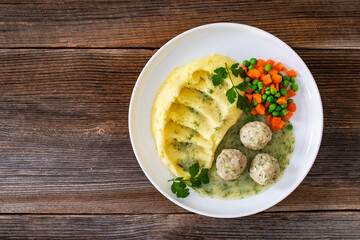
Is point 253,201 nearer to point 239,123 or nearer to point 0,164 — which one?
point 239,123

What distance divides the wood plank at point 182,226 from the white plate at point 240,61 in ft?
1.55

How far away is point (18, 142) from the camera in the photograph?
360 centimetres

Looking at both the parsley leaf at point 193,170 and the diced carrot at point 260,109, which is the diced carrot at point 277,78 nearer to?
the diced carrot at point 260,109

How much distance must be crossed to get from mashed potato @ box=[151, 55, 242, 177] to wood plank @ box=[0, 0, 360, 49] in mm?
629

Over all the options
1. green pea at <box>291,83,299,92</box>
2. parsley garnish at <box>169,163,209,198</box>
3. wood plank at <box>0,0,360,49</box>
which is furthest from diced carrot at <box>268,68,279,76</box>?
parsley garnish at <box>169,163,209,198</box>

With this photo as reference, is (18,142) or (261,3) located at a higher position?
(261,3)

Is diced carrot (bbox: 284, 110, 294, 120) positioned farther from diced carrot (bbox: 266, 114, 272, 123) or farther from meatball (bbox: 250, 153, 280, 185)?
meatball (bbox: 250, 153, 280, 185)

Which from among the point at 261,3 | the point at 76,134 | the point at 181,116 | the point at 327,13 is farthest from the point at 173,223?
the point at 327,13

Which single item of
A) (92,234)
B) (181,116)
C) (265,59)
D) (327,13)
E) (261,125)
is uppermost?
(327,13)

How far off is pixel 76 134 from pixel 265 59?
234 centimetres

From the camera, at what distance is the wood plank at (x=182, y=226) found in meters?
3.60

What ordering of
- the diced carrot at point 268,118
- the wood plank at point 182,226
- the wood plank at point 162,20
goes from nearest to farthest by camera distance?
the diced carrot at point 268,118 < the wood plank at point 162,20 < the wood plank at point 182,226

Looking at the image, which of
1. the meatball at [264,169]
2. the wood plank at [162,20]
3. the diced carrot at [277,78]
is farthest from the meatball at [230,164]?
the wood plank at [162,20]

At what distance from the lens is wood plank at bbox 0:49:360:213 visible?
3471 millimetres
